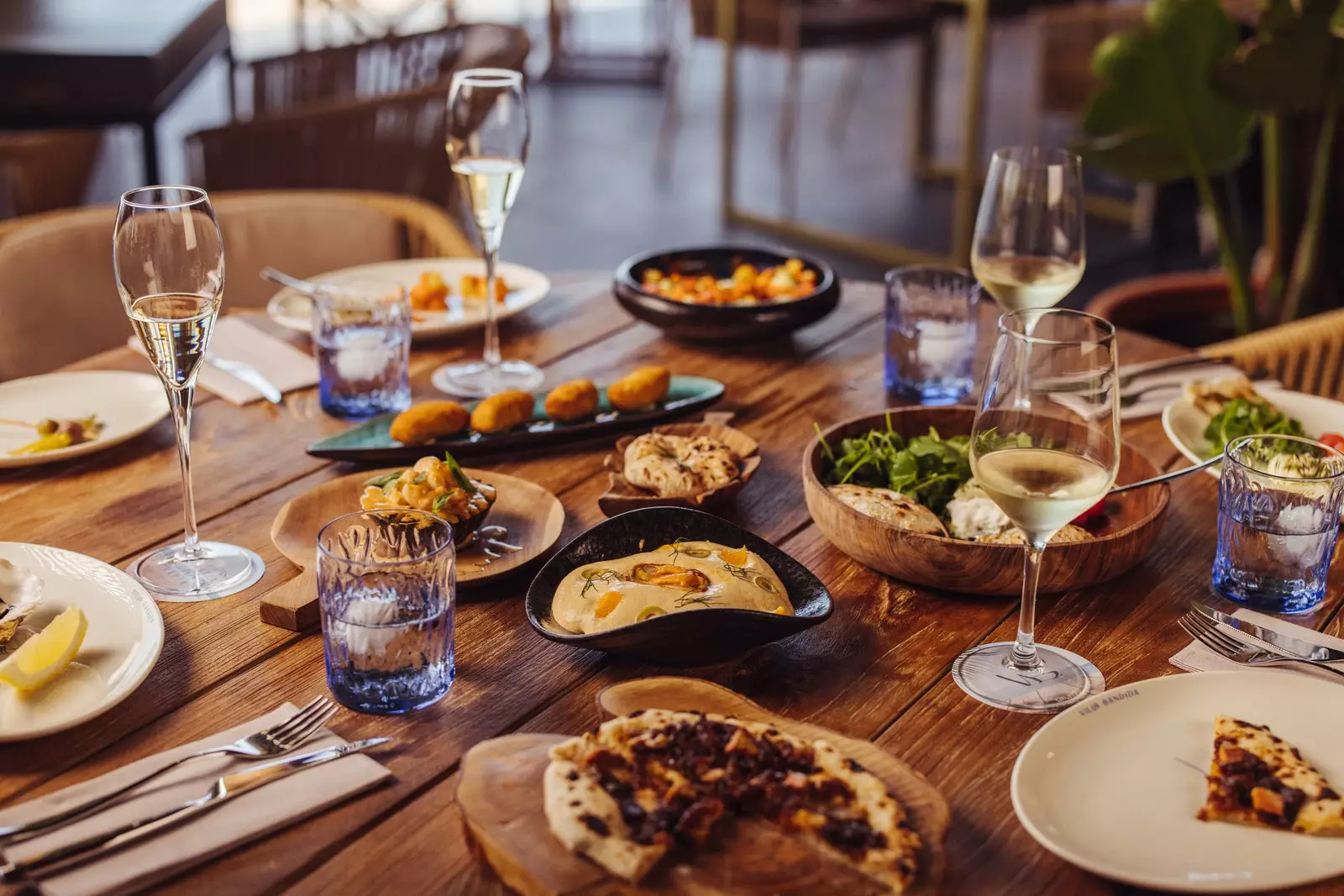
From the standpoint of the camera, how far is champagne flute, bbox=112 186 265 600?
112cm

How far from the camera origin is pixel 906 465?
4.30ft

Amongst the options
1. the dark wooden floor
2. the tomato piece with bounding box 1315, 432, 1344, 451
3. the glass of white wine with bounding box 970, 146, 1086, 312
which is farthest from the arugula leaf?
the dark wooden floor

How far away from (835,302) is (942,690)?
897 millimetres

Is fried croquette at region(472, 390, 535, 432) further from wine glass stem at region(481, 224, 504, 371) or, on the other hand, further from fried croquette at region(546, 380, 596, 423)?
wine glass stem at region(481, 224, 504, 371)

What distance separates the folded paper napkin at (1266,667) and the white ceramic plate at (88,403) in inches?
44.5

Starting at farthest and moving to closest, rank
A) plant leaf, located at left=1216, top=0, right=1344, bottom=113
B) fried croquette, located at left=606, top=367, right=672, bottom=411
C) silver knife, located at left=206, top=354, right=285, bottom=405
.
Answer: plant leaf, located at left=1216, top=0, right=1344, bottom=113
silver knife, located at left=206, top=354, right=285, bottom=405
fried croquette, located at left=606, top=367, right=672, bottom=411

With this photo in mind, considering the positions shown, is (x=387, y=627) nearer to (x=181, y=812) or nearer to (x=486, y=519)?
(x=181, y=812)

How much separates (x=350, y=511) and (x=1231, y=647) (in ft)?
2.69

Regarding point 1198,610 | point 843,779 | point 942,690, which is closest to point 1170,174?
point 1198,610

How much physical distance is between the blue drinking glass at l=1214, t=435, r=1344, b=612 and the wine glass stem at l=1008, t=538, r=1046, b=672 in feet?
0.75

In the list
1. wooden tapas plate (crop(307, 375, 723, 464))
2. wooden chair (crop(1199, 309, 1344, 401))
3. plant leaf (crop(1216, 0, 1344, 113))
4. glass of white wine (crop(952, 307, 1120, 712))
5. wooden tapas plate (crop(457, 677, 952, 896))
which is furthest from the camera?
plant leaf (crop(1216, 0, 1344, 113))

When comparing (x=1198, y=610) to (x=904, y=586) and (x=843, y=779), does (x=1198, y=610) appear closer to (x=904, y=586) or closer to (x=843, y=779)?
(x=904, y=586)

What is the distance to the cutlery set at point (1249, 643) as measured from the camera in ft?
3.57

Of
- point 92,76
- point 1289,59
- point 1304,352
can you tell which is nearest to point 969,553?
point 1304,352
